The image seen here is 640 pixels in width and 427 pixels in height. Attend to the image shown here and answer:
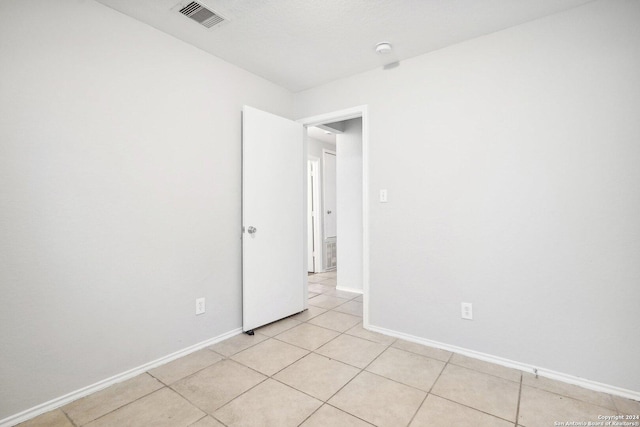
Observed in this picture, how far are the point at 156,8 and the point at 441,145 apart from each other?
7.41 ft

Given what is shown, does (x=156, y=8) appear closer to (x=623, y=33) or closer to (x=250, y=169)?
(x=250, y=169)

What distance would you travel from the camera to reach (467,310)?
2.29m

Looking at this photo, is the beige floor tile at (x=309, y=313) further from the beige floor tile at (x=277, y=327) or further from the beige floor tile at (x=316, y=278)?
the beige floor tile at (x=316, y=278)

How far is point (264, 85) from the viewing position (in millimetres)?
3002

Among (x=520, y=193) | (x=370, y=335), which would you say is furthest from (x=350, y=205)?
(x=520, y=193)

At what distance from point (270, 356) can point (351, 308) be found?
1346 mm

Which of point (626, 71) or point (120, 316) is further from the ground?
point (626, 71)

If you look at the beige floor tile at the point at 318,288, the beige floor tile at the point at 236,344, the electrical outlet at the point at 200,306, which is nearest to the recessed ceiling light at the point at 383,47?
the electrical outlet at the point at 200,306

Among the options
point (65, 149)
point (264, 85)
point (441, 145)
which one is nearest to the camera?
point (65, 149)

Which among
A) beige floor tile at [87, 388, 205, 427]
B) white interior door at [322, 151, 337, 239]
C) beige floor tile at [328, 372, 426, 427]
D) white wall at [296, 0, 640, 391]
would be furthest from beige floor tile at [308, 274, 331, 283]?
beige floor tile at [87, 388, 205, 427]

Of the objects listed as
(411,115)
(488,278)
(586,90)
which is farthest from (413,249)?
(586,90)

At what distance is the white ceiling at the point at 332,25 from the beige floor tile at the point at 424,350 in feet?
7.99

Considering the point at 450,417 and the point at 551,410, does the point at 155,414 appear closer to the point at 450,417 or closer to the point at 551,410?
the point at 450,417

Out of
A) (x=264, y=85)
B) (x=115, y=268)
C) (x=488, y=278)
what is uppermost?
(x=264, y=85)
